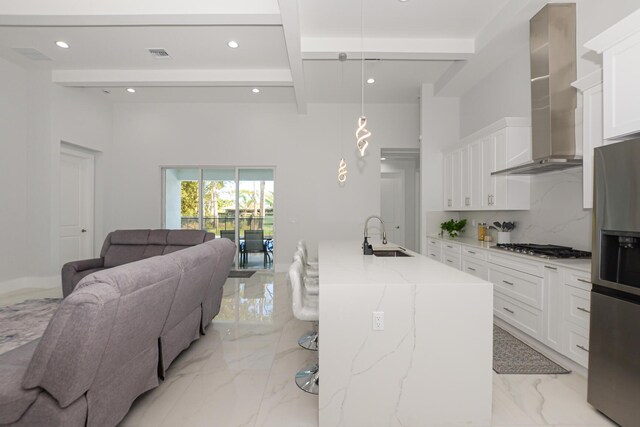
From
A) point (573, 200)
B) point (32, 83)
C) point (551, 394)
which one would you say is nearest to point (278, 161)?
point (32, 83)

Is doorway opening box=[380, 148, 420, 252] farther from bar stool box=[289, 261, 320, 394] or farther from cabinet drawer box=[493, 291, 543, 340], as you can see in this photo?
bar stool box=[289, 261, 320, 394]

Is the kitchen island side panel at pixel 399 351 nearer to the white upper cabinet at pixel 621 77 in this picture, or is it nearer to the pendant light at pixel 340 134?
the white upper cabinet at pixel 621 77

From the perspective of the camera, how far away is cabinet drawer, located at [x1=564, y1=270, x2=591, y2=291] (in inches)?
88.7

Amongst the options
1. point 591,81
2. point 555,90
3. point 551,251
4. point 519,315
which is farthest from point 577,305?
point 555,90

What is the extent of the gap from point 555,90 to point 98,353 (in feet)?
13.2

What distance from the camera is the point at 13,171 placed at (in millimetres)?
4785

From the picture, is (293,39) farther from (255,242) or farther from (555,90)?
(255,242)

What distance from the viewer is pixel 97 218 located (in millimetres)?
6152

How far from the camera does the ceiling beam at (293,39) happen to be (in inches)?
126

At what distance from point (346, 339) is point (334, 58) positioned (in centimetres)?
377

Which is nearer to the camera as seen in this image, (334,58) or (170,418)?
(170,418)

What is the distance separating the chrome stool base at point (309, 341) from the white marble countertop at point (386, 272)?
0.82 meters

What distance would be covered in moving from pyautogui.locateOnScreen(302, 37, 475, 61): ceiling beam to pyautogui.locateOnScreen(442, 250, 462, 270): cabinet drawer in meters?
2.65

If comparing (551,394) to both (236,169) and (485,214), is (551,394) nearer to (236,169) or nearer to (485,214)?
(485,214)
